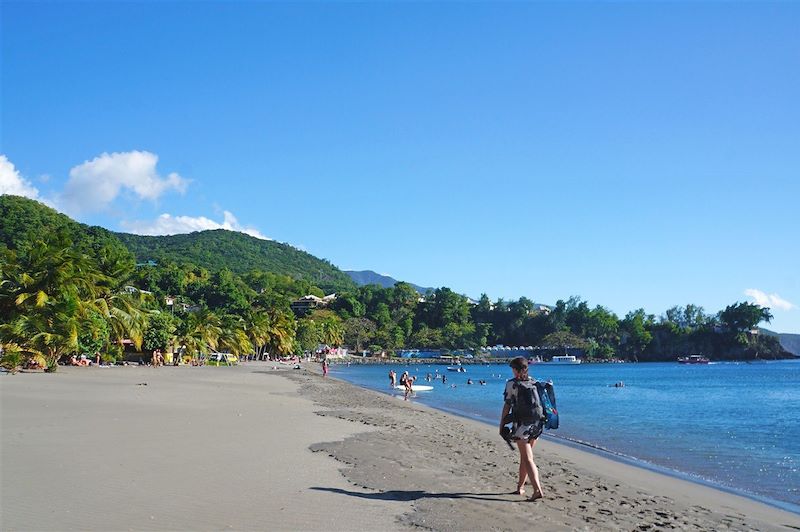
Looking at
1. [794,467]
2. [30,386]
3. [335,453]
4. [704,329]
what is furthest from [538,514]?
[704,329]

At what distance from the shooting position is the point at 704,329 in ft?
609

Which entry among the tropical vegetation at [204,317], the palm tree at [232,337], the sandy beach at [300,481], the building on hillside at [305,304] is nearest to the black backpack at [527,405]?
the sandy beach at [300,481]

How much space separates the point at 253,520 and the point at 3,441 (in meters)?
7.20

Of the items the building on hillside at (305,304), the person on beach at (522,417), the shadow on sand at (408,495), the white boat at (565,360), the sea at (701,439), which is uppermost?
the building on hillside at (305,304)

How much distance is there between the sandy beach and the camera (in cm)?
718

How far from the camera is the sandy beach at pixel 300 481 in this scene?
23.6ft

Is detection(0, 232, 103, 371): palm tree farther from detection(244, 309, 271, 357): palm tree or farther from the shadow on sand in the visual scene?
detection(244, 309, 271, 357): palm tree

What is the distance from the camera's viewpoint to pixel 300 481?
29.6 ft

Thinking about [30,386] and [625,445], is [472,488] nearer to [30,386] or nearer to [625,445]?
[625,445]

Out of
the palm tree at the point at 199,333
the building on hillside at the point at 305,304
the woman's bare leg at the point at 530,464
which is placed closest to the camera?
the woman's bare leg at the point at 530,464

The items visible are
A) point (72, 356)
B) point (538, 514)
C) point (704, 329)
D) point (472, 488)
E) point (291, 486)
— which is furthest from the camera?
point (704, 329)

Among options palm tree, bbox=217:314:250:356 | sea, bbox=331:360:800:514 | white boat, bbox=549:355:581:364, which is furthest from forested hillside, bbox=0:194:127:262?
white boat, bbox=549:355:581:364

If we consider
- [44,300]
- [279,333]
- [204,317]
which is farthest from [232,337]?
[44,300]

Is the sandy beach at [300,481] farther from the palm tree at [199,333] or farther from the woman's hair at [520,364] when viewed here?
the palm tree at [199,333]
